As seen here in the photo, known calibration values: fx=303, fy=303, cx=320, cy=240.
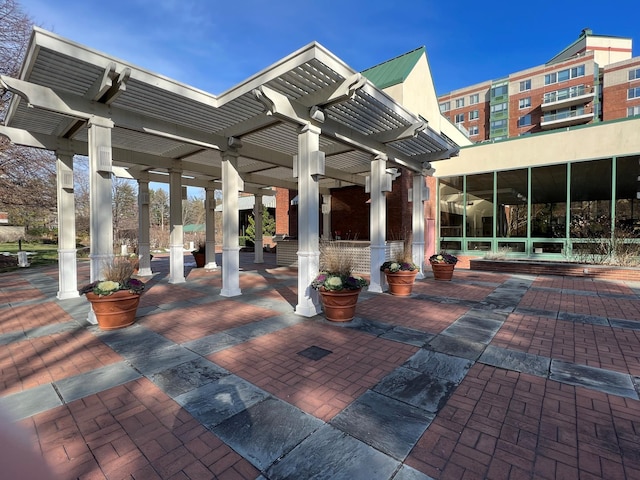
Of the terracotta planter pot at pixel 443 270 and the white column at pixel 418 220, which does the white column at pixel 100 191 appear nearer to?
the white column at pixel 418 220

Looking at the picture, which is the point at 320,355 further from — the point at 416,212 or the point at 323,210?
the point at 323,210

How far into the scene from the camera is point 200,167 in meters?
10.2

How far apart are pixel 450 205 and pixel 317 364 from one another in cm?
1370

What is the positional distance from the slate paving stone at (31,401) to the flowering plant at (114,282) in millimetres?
1916

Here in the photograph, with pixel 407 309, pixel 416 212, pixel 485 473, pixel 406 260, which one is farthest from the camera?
pixel 416 212

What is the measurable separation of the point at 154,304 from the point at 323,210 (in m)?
10.4

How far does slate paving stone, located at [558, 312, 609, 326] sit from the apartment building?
97.6 feet

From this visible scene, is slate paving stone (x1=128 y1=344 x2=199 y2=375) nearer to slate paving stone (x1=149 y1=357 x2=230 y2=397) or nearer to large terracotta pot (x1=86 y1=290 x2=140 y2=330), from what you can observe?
slate paving stone (x1=149 y1=357 x2=230 y2=397)

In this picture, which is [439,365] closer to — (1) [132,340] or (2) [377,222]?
(1) [132,340]

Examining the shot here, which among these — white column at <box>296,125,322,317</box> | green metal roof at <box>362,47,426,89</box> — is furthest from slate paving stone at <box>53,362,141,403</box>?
green metal roof at <box>362,47,426,89</box>

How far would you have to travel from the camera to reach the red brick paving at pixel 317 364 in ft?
9.60

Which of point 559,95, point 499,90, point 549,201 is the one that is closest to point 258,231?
point 549,201

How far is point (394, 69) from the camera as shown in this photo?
1398 cm

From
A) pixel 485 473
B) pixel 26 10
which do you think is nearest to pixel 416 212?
pixel 485 473
